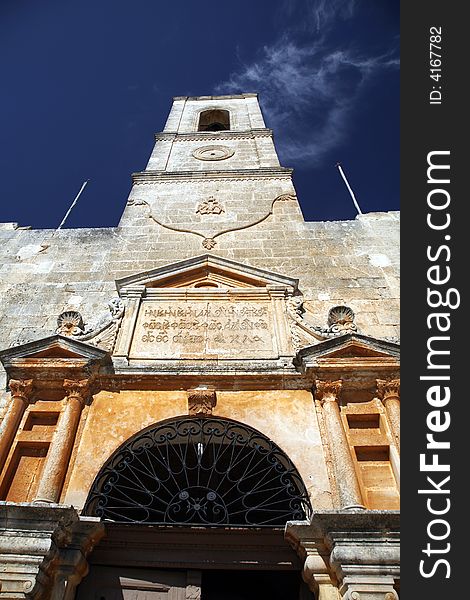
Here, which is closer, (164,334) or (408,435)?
(408,435)

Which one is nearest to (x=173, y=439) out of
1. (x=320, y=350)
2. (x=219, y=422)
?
(x=219, y=422)

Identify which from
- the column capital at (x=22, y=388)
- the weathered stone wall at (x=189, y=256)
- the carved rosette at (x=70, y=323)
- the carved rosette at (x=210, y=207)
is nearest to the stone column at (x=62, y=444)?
the column capital at (x=22, y=388)

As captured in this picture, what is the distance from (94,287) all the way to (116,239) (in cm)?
135

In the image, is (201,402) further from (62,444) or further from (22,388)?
(22,388)

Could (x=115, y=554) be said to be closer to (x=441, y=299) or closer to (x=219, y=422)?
(x=219, y=422)

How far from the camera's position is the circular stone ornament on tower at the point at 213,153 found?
37.6ft

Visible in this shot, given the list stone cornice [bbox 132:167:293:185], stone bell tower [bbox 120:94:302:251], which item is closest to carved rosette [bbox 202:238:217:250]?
stone bell tower [bbox 120:94:302:251]

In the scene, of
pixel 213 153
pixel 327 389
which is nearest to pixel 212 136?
pixel 213 153

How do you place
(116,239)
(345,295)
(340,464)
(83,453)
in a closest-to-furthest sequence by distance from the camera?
1. (340,464)
2. (83,453)
3. (345,295)
4. (116,239)

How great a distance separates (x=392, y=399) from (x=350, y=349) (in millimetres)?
762

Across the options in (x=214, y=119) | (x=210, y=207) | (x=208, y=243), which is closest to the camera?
(x=208, y=243)

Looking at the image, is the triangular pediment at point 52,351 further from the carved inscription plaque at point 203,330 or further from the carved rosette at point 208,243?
the carved rosette at point 208,243

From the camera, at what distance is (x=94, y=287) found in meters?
7.58

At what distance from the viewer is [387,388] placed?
5.64 meters
